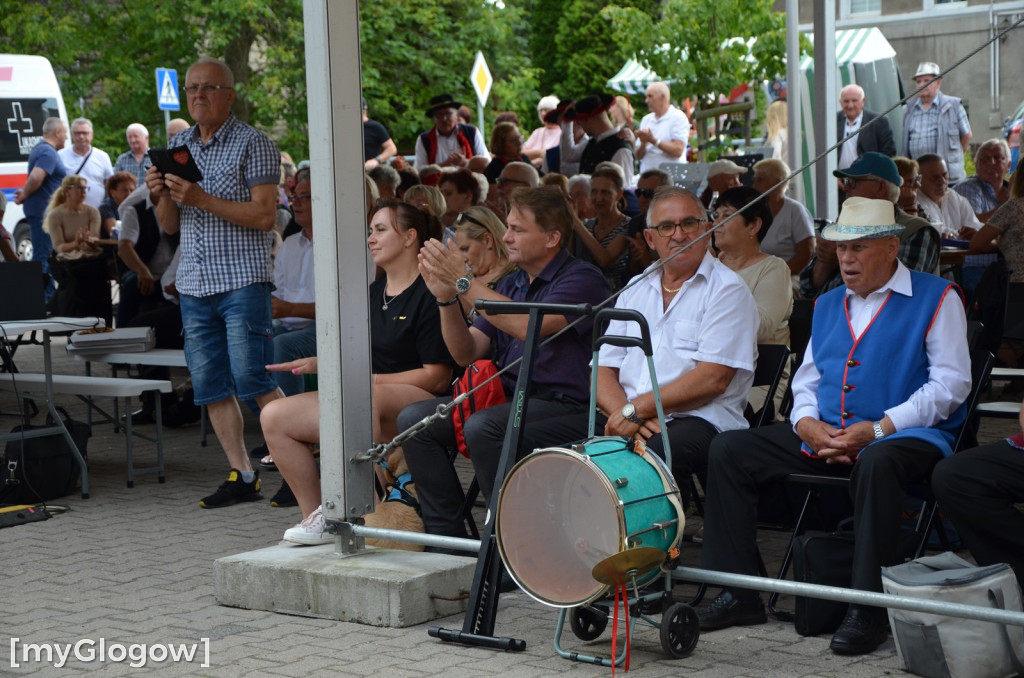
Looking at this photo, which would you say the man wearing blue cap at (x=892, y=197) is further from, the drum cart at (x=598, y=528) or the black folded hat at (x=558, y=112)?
the black folded hat at (x=558, y=112)

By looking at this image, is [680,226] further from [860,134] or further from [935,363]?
[860,134]

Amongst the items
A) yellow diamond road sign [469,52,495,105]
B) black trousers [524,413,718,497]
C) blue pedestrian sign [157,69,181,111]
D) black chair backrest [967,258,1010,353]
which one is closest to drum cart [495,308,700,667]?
black trousers [524,413,718,497]

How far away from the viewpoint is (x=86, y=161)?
55.3 feet

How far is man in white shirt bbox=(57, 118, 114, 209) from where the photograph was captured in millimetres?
16672

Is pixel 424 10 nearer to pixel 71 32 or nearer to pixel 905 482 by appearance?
pixel 71 32

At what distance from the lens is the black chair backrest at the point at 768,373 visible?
5.42 metres

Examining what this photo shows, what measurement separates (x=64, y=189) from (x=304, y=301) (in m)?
4.95

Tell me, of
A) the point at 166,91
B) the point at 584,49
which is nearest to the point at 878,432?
the point at 166,91

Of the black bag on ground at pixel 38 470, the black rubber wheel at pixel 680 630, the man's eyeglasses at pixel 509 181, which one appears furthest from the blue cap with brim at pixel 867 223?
the man's eyeglasses at pixel 509 181

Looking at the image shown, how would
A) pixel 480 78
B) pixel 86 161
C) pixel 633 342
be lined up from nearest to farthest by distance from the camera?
pixel 633 342 → pixel 86 161 → pixel 480 78

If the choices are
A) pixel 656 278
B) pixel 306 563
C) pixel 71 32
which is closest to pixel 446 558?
pixel 306 563

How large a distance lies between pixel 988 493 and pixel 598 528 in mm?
1267

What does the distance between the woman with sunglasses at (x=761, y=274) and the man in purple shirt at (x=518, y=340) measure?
75cm

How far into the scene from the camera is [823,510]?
18.1 feet
